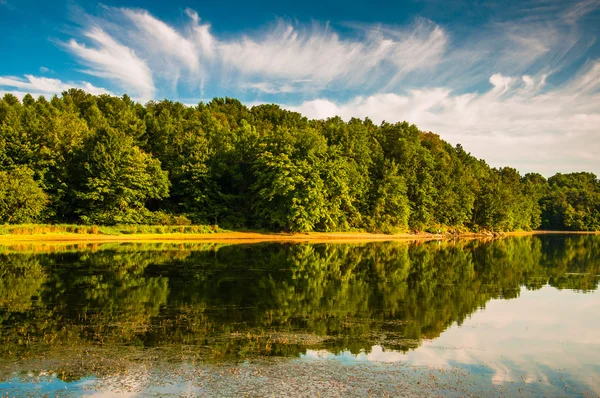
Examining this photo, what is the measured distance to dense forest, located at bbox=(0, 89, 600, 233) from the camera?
66062mm

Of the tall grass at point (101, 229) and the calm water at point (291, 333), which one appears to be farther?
the tall grass at point (101, 229)

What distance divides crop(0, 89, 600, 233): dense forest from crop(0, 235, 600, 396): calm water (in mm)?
37929

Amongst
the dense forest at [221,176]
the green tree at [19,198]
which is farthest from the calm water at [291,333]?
the dense forest at [221,176]

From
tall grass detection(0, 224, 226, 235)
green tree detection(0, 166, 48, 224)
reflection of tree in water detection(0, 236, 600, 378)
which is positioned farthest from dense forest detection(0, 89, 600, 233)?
reflection of tree in water detection(0, 236, 600, 378)

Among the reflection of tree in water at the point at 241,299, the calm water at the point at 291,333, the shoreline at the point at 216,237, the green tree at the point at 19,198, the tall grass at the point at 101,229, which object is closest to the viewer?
the calm water at the point at 291,333

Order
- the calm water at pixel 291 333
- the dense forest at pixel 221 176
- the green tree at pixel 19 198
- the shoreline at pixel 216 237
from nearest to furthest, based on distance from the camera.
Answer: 1. the calm water at pixel 291 333
2. the shoreline at pixel 216 237
3. the green tree at pixel 19 198
4. the dense forest at pixel 221 176

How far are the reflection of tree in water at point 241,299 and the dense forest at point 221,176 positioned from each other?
2891 cm

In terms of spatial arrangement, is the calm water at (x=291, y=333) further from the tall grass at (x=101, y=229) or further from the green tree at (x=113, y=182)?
the green tree at (x=113, y=182)

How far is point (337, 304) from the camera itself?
20.3 m

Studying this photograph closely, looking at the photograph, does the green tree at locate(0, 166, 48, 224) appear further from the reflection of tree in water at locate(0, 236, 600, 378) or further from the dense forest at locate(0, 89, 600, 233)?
the reflection of tree in water at locate(0, 236, 600, 378)

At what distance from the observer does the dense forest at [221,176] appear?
217 feet

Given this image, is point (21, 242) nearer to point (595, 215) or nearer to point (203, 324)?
point (203, 324)

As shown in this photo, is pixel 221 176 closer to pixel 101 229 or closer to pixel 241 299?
pixel 101 229

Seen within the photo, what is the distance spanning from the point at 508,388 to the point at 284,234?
60.6 m
